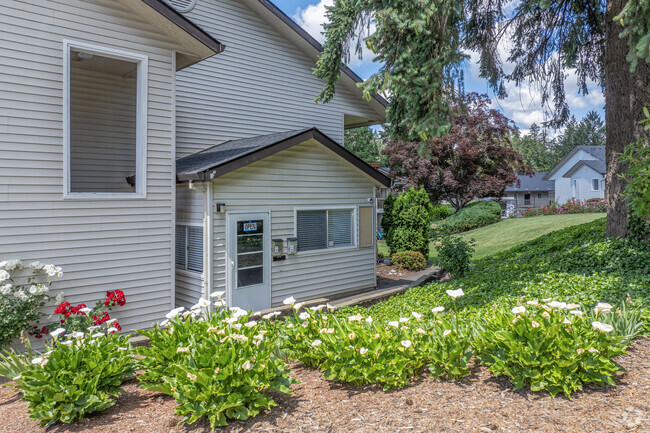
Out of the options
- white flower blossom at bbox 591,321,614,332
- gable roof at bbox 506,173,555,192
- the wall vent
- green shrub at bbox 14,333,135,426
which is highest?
the wall vent

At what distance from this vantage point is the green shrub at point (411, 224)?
43.9 feet

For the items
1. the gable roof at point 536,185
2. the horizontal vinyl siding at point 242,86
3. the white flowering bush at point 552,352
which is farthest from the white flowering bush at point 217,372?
the gable roof at point 536,185

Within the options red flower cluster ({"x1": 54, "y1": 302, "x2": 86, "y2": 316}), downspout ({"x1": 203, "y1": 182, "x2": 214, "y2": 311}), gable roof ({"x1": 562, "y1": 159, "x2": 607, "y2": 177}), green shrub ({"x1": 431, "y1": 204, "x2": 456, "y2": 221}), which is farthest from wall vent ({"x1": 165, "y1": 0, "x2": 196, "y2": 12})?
gable roof ({"x1": 562, "y1": 159, "x2": 607, "y2": 177})

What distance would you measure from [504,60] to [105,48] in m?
8.77

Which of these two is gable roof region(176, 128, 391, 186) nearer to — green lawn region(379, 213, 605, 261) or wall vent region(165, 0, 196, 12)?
wall vent region(165, 0, 196, 12)

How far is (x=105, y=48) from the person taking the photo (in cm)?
607

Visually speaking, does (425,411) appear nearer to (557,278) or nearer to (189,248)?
(557,278)

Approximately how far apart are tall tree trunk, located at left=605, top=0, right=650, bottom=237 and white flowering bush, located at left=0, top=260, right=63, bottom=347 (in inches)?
343

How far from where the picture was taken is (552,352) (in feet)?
10.4

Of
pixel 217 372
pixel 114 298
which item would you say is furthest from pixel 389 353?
pixel 114 298

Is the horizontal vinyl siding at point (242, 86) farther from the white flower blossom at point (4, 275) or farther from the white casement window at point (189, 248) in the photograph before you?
the white flower blossom at point (4, 275)

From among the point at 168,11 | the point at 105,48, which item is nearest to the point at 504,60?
the point at 168,11

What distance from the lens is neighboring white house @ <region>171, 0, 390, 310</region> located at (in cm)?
745

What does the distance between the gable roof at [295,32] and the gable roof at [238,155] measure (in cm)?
256
